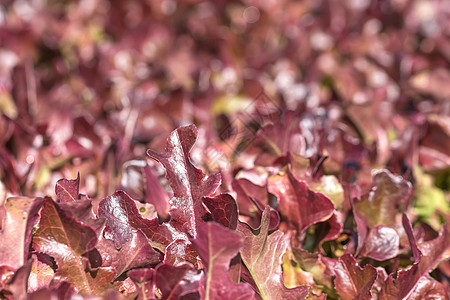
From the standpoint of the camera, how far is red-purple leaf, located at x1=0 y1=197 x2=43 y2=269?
40.9 inches

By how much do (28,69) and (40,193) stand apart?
72 cm

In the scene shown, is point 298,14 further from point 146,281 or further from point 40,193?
point 146,281

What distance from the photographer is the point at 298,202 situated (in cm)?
126

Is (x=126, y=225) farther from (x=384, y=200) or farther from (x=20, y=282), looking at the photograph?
(x=384, y=200)

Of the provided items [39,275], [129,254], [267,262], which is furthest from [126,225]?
[267,262]

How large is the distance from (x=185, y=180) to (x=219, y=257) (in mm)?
227

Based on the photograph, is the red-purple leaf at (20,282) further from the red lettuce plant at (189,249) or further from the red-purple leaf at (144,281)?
the red-purple leaf at (144,281)

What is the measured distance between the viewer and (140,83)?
2391mm

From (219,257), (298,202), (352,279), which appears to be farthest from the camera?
(298,202)

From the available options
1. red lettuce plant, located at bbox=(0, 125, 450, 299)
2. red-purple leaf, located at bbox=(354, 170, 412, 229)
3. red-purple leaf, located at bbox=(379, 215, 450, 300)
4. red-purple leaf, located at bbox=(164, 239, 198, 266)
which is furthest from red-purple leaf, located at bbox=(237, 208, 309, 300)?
red-purple leaf, located at bbox=(354, 170, 412, 229)

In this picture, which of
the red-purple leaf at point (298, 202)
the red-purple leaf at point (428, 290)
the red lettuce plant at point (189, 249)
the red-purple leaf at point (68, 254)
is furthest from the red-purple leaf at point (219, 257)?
the red-purple leaf at point (428, 290)

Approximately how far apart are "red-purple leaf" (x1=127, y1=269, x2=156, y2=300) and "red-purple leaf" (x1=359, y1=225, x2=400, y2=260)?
543 mm

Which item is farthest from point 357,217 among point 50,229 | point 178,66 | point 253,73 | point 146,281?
point 178,66

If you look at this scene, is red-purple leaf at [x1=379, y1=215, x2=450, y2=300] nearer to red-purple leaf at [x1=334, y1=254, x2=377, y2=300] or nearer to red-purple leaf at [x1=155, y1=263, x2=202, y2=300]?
red-purple leaf at [x1=334, y1=254, x2=377, y2=300]
